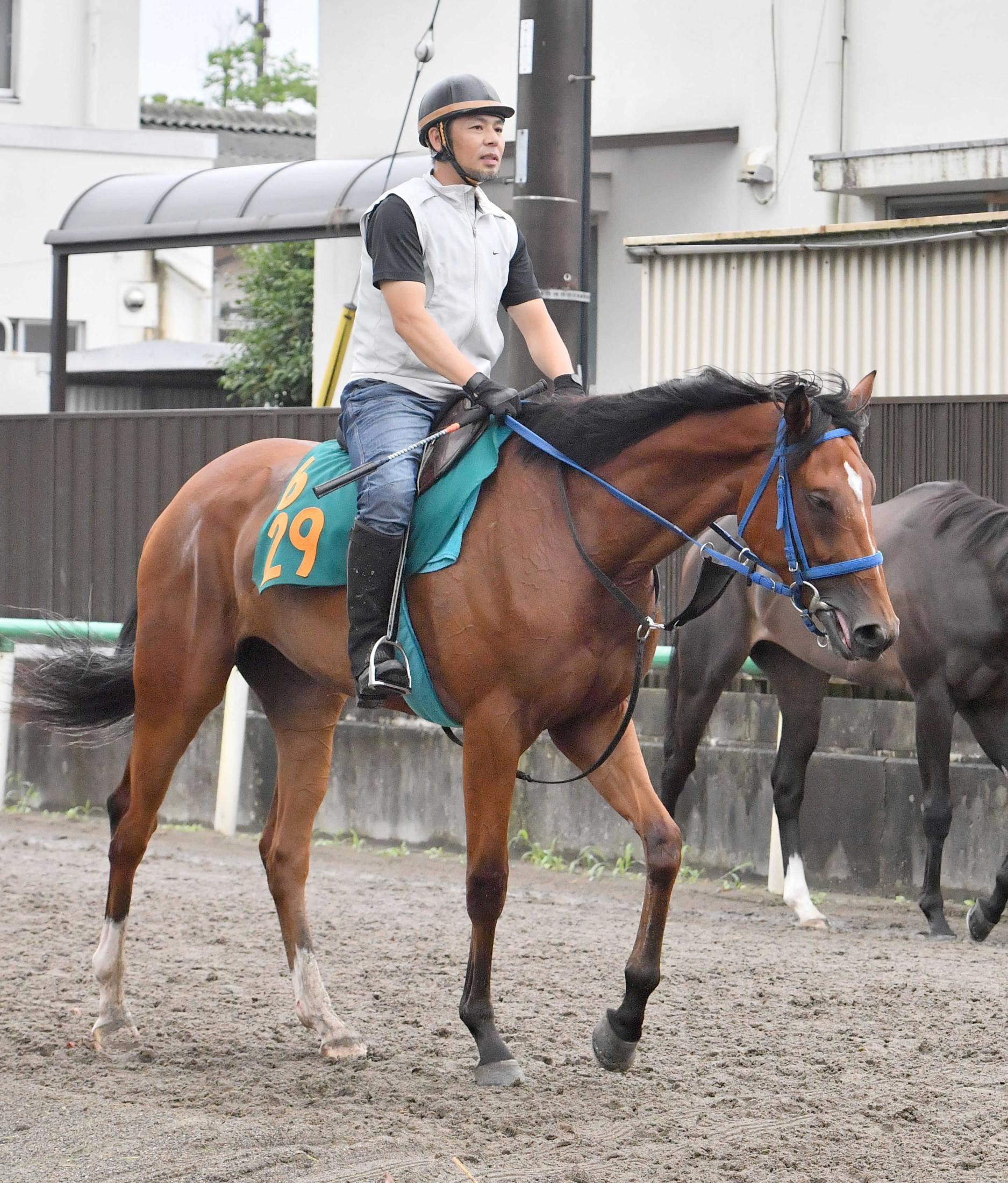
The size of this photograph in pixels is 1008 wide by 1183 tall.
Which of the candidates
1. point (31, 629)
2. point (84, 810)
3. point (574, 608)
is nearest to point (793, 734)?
point (574, 608)

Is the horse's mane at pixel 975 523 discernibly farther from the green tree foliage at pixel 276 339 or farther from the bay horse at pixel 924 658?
the green tree foliage at pixel 276 339

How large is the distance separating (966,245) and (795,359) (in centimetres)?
140

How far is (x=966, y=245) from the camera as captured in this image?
1019cm

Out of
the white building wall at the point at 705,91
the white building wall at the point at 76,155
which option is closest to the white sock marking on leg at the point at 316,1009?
the white building wall at the point at 705,91

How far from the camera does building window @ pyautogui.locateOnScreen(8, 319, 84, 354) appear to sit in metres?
22.7

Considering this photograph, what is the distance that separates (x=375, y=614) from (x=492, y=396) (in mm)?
743

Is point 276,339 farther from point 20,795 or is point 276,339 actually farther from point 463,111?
point 463,111

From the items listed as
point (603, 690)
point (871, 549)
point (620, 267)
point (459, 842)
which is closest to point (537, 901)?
point (459, 842)

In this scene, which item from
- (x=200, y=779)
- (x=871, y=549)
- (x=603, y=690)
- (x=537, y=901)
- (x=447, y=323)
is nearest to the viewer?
(x=871, y=549)

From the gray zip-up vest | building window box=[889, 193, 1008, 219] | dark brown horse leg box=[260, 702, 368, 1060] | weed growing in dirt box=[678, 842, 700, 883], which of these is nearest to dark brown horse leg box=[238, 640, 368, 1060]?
dark brown horse leg box=[260, 702, 368, 1060]

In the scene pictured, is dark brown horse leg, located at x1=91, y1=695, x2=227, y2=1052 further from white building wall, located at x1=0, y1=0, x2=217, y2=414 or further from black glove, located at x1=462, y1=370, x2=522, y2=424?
white building wall, located at x1=0, y1=0, x2=217, y2=414

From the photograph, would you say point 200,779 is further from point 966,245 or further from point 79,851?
point 966,245

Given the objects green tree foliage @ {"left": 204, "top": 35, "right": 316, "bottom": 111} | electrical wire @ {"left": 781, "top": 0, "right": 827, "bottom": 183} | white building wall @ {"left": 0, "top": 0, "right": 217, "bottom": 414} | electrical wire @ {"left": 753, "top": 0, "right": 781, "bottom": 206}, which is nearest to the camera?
electrical wire @ {"left": 781, "top": 0, "right": 827, "bottom": 183}

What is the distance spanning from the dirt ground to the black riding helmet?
285 centimetres
